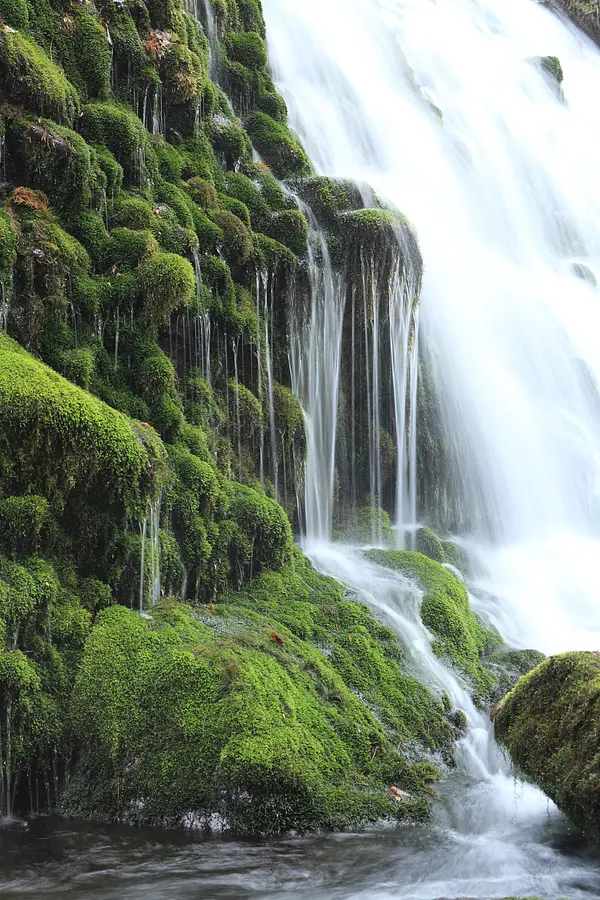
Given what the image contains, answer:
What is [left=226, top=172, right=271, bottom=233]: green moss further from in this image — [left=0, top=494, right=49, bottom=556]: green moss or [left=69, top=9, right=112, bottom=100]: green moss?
[left=0, top=494, right=49, bottom=556]: green moss

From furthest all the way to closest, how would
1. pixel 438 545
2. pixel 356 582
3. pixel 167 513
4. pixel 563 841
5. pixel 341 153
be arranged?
pixel 341 153
pixel 438 545
pixel 356 582
pixel 167 513
pixel 563 841

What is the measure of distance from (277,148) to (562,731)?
474 inches

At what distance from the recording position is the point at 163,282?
31.0 feet

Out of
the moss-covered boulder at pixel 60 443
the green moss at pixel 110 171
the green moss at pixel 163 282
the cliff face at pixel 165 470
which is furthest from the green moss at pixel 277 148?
the moss-covered boulder at pixel 60 443

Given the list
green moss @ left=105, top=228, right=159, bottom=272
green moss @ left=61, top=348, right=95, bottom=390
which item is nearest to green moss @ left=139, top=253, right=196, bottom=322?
green moss @ left=105, top=228, right=159, bottom=272

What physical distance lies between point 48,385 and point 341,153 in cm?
1339

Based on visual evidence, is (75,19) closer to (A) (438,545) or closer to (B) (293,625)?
(B) (293,625)

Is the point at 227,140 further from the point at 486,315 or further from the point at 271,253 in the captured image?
the point at 486,315

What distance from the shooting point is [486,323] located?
17.1 m

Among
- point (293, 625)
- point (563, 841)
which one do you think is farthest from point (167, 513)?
point (563, 841)

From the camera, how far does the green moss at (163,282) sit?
9.41 meters

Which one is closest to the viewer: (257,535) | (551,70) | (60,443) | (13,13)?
(60,443)

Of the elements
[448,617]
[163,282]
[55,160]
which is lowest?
[448,617]

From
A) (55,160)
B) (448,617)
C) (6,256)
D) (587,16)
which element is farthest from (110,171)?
(587,16)
